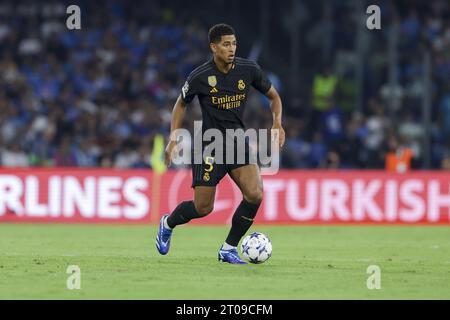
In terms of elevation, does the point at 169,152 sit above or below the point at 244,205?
above

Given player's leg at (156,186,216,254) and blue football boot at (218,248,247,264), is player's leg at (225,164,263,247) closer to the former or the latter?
blue football boot at (218,248,247,264)

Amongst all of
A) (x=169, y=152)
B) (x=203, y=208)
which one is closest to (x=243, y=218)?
(x=203, y=208)

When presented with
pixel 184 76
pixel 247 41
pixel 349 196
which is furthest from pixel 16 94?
pixel 349 196

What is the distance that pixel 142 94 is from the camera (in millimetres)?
23812

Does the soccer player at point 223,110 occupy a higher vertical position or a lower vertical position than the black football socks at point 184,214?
higher

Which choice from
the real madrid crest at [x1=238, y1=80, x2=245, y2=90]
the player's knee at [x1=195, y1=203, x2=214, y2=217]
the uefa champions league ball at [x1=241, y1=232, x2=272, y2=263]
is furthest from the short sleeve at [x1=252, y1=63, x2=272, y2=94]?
the uefa champions league ball at [x1=241, y1=232, x2=272, y2=263]

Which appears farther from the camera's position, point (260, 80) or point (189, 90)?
point (260, 80)

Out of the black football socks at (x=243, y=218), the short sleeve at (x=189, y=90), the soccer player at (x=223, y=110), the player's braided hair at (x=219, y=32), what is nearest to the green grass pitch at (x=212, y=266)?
the black football socks at (x=243, y=218)

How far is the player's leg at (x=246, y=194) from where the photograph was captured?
1116 centimetres

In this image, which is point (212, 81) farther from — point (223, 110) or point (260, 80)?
point (260, 80)

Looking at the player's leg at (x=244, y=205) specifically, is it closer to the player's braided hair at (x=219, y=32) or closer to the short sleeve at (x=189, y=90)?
the short sleeve at (x=189, y=90)

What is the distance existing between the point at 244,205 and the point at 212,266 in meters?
0.71
